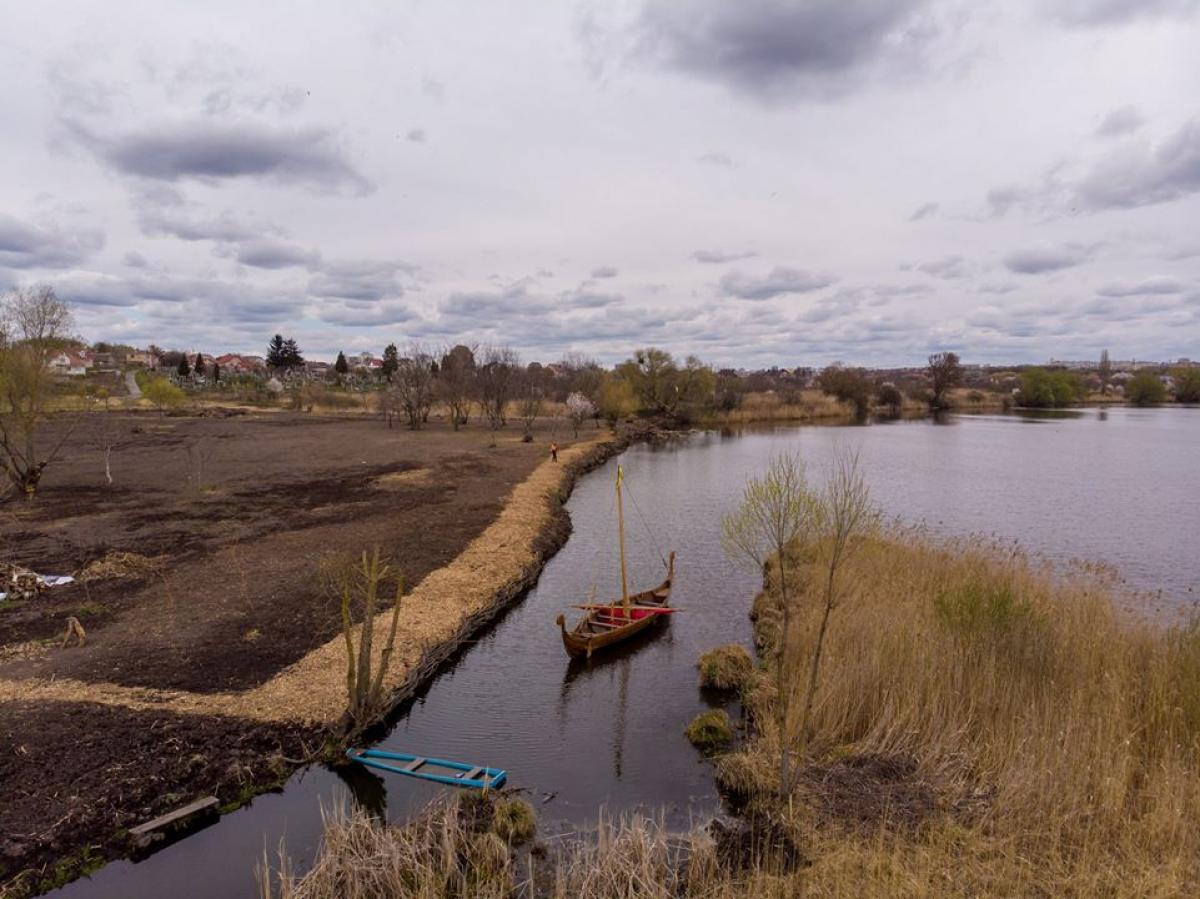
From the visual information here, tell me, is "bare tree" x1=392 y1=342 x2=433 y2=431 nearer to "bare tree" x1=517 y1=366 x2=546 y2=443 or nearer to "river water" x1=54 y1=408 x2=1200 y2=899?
"bare tree" x1=517 y1=366 x2=546 y2=443

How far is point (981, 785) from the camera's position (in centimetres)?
947

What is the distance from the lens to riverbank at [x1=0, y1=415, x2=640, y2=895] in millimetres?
9500

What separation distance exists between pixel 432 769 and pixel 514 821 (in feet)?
7.29

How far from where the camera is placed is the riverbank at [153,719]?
9500 mm

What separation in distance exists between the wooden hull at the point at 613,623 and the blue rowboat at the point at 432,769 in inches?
175

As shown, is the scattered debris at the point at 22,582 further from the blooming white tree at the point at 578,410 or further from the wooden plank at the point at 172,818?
the blooming white tree at the point at 578,410

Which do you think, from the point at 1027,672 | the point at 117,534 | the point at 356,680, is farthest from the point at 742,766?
the point at 117,534

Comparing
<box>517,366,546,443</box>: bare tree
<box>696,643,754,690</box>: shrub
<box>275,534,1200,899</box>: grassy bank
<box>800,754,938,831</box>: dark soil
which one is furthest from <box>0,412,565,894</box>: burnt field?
<box>517,366,546,443</box>: bare tree

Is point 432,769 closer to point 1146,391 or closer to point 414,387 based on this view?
point 414,387

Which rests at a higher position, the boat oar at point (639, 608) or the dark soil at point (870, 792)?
the boat oar at point (639, 608)

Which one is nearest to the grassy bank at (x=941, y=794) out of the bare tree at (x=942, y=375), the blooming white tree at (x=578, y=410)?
the blooming white tree at (x=578, y=410)

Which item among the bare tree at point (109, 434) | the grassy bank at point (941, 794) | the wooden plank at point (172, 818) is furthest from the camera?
the bare tree at point (109, 434)

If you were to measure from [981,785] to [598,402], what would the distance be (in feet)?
222

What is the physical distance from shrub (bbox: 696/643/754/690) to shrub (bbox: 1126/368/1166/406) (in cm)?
13389
